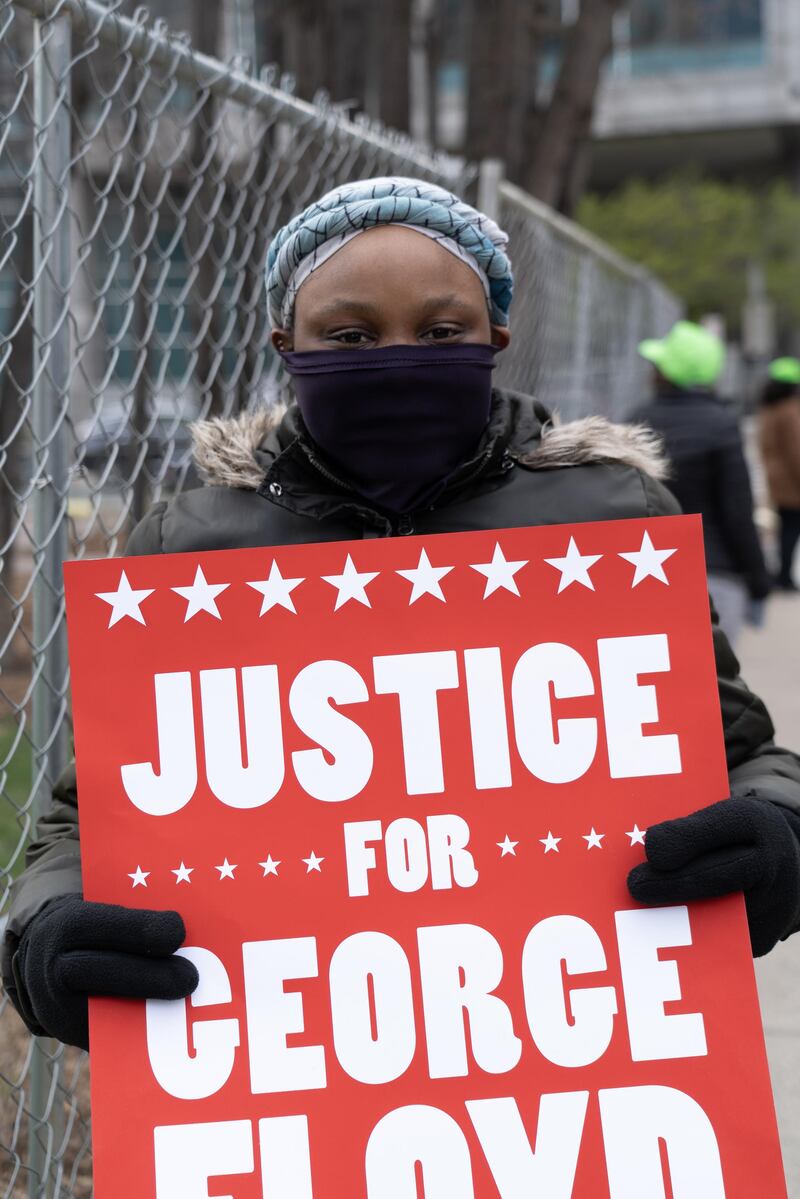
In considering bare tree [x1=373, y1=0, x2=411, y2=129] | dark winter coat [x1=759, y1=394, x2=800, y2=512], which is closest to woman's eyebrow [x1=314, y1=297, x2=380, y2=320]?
bare tree [x1=373, y1=0, x2=411, y2=129]

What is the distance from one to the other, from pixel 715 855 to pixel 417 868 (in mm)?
335

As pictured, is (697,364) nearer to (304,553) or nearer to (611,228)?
(304,553)

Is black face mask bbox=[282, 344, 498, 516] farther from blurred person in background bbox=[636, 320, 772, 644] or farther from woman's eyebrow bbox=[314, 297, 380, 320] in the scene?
blurred person in background bbox=[636, 320, 772, 644]

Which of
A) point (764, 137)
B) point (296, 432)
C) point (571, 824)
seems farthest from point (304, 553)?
point (764, 137)

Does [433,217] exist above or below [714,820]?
above

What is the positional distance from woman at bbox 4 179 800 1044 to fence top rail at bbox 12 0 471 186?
829 millimetres

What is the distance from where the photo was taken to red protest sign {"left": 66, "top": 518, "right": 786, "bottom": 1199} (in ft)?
5.09

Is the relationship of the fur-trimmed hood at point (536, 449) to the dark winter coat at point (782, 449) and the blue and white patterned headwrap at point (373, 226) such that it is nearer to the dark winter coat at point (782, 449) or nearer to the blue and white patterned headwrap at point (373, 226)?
the blue and white patterned headwrap at point (373, 226)

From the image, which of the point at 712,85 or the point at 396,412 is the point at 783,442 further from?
the point at 712,85

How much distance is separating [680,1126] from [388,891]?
41cm

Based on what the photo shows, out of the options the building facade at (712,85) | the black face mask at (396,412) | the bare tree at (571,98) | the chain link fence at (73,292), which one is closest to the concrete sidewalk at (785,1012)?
the chain link fence at (73,292)

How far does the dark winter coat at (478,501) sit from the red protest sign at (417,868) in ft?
0.64

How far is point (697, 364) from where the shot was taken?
239 inches

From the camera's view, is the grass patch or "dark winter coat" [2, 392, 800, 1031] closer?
"dark winter coat" [2, 392, 800, 1031]
